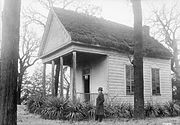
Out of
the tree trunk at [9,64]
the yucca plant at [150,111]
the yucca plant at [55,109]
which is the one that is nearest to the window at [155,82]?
the yucca plant at [150,111]

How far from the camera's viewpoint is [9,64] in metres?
5.46

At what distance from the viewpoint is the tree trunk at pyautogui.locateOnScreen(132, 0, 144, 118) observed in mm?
11211

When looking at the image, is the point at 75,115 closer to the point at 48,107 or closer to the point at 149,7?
the point at 48,107

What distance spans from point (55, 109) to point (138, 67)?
4795 millimetres

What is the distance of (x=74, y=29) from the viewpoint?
566 inches

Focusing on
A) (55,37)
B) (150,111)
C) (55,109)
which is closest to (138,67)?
(150,111)

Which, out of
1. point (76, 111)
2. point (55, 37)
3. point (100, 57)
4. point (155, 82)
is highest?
point (55, 37)

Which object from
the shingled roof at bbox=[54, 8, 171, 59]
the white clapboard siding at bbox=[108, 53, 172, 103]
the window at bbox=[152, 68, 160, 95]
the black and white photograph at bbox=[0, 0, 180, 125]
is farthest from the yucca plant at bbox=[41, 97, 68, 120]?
the window at bbox=[152, 68, 160, 95]

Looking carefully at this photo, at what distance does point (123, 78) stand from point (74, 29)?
183 inches

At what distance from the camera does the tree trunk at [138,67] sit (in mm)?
11211

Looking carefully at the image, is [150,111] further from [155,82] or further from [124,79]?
[155,82]

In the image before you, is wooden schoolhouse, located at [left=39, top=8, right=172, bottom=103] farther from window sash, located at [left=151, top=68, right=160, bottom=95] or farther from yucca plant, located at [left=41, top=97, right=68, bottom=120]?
yucca plant, located at [left=41, top=97, right=68, bottom=120]

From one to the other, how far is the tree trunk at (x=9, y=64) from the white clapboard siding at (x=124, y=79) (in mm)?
9434

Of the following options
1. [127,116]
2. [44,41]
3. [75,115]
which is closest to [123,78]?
[127,116]
